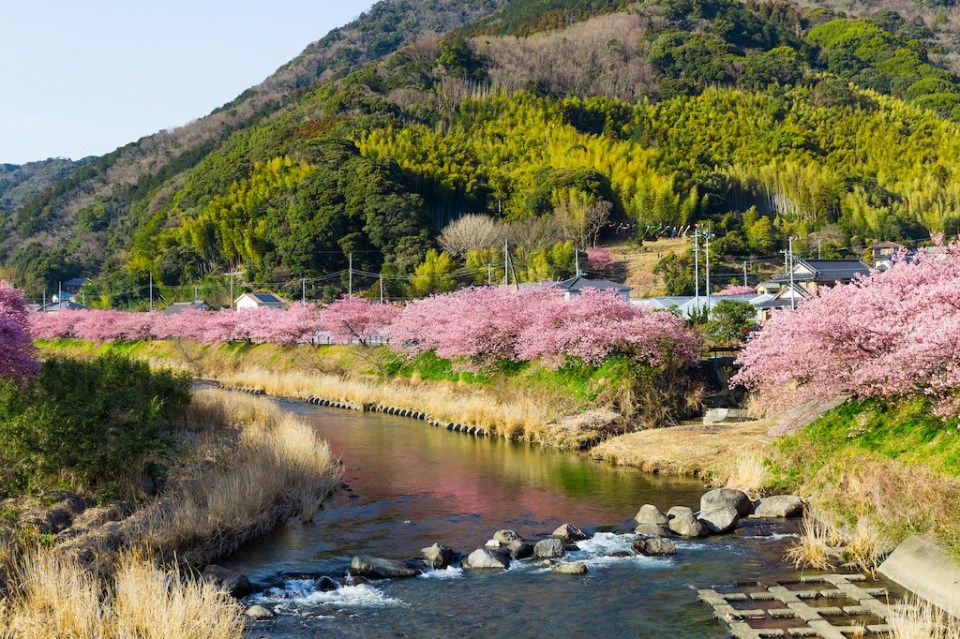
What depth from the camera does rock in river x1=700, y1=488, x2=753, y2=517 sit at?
17969mm

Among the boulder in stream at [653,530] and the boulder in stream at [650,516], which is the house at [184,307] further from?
the boulder in stream at [653,530]

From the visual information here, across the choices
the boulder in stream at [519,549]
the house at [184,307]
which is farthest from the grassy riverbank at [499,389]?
the house at [184,307]

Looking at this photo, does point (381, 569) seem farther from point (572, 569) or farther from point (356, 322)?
point (356, 322)

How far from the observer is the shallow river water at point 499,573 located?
1244 cm

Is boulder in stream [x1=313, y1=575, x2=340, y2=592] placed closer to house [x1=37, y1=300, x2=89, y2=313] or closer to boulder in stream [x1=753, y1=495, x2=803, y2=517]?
boulder in stream [x1=753, y1=495, x2=803, y2=517]

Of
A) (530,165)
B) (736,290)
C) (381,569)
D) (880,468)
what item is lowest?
(736,290)

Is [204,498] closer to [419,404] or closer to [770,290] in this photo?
[419,404]

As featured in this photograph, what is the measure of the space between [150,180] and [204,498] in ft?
545

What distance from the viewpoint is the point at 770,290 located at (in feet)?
240

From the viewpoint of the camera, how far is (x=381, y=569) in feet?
48.3

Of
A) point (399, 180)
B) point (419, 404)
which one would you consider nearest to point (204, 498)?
point (419, 404)

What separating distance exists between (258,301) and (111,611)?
73.8m

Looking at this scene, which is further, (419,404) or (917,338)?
(419,404)

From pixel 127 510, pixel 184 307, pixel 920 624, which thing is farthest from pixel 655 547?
pixel 184 307
